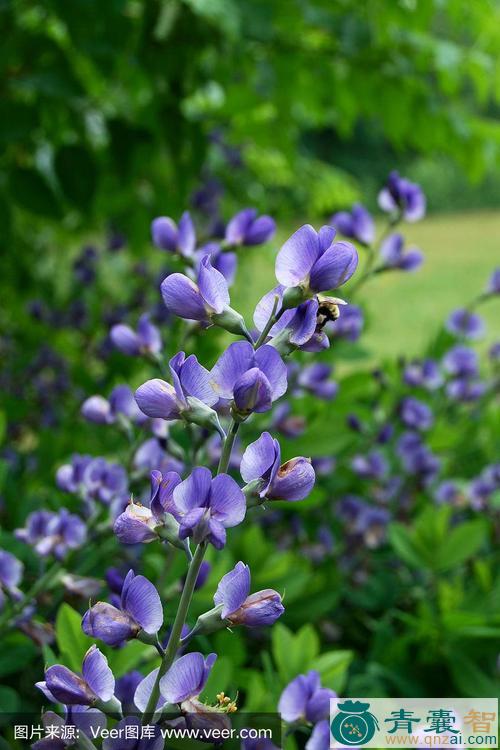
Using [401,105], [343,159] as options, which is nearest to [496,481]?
[401,105]

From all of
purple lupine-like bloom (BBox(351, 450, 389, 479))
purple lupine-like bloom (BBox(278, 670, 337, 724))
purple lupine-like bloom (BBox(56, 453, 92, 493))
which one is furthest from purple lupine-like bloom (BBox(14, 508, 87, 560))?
purple lupine-like bloom (BBox(351, 450, 389, 479))

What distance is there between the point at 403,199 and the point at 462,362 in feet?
1.72

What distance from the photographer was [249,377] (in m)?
0.45

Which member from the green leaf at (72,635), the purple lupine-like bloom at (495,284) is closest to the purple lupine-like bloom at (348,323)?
the purple lupine-like bloom at (495,284)

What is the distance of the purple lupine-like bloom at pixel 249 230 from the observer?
34.6 inches

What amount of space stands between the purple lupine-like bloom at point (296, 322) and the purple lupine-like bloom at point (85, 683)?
0.21 metres

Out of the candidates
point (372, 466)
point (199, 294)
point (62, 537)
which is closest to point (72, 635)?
point (62, 537)

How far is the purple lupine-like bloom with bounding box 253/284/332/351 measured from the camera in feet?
1.58

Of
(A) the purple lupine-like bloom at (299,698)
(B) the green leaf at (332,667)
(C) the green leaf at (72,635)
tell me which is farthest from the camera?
(B) the green leaf at (332,667)

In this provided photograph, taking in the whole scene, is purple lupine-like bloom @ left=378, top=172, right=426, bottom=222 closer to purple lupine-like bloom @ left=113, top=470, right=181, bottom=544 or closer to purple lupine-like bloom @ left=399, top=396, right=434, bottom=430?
purple lupine-like bloom @ left=399, top=396, right=434, bottom=430

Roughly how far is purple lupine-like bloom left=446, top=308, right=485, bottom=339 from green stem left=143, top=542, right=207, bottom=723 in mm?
1176

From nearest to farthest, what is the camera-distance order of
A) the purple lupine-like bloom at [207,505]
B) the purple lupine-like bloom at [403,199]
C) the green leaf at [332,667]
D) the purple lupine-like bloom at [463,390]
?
the purple lupine-like bloom at [207,505], the green leaf at [332,667], the purple lupine-like bloom at [403,199], the purple lupine-like bloom at [463,390]

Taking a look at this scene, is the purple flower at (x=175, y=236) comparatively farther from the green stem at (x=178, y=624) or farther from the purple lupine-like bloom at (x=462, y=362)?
the purple lupine-like bloom at (x=462, y=362)

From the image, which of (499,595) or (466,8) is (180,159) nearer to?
(466,8)
